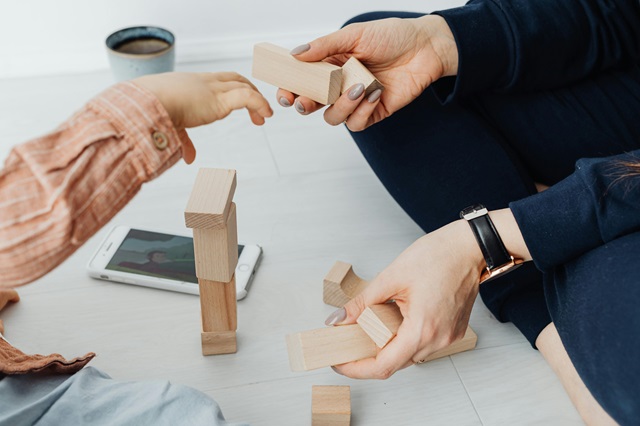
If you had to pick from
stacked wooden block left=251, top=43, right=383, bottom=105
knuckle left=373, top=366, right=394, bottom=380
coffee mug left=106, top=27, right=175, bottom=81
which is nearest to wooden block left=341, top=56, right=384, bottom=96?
stacked wooden block left=251, top=43, right=383, bottom=105

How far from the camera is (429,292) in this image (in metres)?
0.94

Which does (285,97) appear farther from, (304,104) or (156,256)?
(156,256)

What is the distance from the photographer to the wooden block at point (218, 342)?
1.13m

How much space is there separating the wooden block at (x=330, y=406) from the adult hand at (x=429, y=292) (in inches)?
3.6

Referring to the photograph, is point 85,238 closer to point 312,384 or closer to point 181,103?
point 181,103

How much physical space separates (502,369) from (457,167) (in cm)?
35

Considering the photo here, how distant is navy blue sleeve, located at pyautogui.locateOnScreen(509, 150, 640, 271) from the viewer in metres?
0.89

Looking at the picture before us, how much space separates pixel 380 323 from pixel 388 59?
0.44m

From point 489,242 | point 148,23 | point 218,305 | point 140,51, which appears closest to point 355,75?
point 489,242

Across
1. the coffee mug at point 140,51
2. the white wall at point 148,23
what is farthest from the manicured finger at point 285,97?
the white wall at point 148,23

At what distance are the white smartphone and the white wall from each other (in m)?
0.76

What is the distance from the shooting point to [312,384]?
1.13 metres

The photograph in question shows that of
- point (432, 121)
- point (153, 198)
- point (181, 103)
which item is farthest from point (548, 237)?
point (153, 198)

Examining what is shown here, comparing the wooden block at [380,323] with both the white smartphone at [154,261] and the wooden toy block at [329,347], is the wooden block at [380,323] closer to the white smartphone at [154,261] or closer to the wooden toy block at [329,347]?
the wooden toy block at [329,347]
